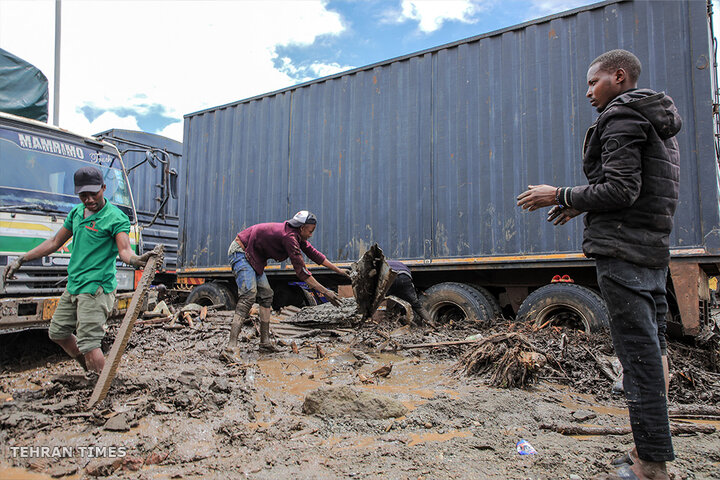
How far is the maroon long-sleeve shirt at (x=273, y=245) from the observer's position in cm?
503

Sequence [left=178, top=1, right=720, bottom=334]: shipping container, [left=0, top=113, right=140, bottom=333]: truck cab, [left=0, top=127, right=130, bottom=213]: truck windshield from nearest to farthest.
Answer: [left=0, top=113, right=140, bottom=333]: truck cab
[left=0, top=127, right=130, bottom=213]: truck windshield
[left=178, top=1, right=720, bottom=334]: shipping container

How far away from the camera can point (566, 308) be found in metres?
5.44

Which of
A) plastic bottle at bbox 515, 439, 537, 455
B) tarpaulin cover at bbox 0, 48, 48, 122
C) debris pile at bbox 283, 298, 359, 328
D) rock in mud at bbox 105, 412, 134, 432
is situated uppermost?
tarpaulin cover at bbox 0, 48, 48, 122

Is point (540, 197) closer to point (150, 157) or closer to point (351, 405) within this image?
point (351, 405)

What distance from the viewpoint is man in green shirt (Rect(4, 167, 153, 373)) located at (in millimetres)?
3107

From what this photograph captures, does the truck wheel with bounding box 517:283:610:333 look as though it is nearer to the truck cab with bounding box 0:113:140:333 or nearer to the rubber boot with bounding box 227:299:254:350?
the rubber boot with bounding box 227:299:254:350

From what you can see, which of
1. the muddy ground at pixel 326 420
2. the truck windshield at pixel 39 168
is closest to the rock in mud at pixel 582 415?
the muddy ground at pixel 326 420

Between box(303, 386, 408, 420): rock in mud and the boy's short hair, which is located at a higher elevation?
the boy's short hair

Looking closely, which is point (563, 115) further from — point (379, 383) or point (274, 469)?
point (274, 469)

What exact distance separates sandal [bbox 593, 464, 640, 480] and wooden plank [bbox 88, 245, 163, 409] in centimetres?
271

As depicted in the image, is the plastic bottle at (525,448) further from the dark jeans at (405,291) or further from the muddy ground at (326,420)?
the dark jeans at (405,291)

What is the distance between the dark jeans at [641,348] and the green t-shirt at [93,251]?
3.00m

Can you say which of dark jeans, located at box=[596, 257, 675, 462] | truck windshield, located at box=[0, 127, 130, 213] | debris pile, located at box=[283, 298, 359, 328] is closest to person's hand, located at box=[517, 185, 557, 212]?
dark jeans, located at box=[596, 257, 675, 462]

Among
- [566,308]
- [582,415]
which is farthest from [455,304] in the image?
[582,415]
